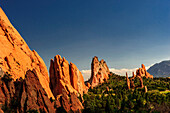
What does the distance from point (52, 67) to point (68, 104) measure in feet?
117

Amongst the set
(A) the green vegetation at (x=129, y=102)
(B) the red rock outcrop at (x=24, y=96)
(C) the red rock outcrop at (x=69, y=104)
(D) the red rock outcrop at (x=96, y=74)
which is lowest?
(A) the green vegetation at (x=129, y=102)

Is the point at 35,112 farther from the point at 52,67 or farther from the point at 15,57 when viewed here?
the point at 52,67

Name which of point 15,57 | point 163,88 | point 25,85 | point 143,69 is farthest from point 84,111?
point 143,69

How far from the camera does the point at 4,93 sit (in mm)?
34094

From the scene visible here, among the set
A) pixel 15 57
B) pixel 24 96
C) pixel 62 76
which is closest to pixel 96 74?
pixel 62 76

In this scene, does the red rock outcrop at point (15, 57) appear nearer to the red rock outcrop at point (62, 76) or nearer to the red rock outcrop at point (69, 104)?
the red rock outcrop at point (62, 76)

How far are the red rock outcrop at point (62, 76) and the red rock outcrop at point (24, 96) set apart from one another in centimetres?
2844

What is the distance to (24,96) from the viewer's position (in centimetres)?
3284

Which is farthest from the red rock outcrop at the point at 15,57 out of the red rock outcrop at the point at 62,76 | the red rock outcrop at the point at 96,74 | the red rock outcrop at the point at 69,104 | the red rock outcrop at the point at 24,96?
the red rock outcrop at the point at 96,74

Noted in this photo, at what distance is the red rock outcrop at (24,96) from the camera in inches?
1257

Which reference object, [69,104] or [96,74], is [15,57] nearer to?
[69,104]

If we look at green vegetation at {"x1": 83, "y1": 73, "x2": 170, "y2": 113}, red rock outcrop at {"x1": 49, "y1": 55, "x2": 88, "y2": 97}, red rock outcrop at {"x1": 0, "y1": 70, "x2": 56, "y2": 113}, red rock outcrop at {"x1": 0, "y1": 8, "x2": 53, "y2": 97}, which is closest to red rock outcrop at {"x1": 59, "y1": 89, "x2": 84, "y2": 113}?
green vegetation at {"x1": 83, "y1": 73, "x2": 170, "y2": 113}

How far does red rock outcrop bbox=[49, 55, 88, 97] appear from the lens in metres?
65.0

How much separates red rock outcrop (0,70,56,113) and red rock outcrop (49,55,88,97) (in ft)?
93.3
